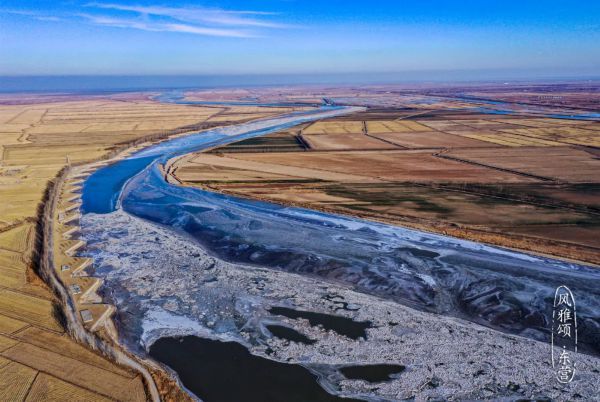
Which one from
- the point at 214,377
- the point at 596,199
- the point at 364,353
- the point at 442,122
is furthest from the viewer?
the point at 442,122

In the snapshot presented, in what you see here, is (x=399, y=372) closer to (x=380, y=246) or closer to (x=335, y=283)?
(x=335, y=283)

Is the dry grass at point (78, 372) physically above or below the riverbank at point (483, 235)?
below

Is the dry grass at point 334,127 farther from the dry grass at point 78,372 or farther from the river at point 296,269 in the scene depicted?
the dry grass at point 78,372

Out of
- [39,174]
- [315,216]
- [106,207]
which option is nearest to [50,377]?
[315,216]

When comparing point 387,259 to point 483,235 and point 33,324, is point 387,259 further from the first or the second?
point 33,324

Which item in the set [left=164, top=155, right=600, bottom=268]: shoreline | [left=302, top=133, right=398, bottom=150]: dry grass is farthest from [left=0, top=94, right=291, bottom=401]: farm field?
[left=302, top=133, right=398, bottom=150]: dry grass

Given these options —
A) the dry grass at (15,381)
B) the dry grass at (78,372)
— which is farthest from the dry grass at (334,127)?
the dry grass at (15,381)
